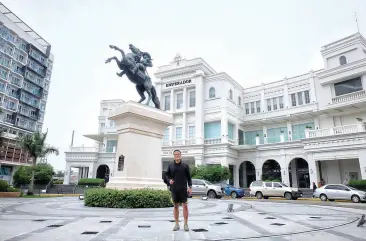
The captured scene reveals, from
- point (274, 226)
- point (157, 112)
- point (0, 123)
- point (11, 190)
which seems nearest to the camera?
point (274, 226)

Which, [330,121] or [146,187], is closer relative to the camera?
[146,187]

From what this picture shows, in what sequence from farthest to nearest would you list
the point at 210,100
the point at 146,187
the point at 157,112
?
the point at 210,100 → the point at 157,112 → the point at 146,187

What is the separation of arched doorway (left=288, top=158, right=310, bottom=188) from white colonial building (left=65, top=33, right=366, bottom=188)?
0.11 metres

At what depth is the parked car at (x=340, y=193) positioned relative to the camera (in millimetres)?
17984

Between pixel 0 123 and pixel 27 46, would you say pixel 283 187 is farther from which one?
pixel 27 46

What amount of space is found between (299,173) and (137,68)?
85.2 ft

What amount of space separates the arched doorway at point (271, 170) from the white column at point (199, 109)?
8803 mm

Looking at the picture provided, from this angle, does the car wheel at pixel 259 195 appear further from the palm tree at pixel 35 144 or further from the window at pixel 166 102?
the palm tree at pixel 35 144

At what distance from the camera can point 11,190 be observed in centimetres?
2041

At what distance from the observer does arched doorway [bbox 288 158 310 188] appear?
30.6 meters

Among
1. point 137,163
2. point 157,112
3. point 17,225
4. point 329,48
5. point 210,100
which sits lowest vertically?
point 17,225

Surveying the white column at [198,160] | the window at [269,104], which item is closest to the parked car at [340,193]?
the white column at [198,160]

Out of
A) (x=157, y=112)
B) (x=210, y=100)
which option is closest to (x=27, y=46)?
(x=210, y=100)

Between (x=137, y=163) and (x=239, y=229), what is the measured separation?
20.9ft
